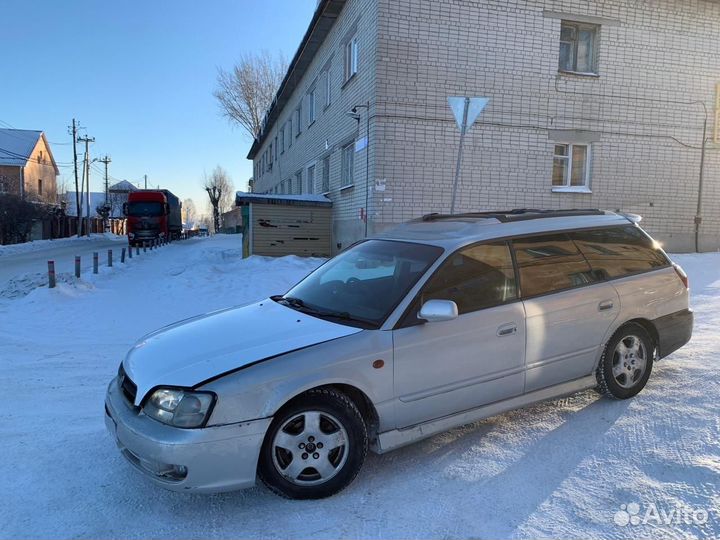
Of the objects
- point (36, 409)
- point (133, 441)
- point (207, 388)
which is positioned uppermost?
point (207, 388)

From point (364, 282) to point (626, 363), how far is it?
2.32 metres

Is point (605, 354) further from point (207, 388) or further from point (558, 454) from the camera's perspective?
point (207, 388)

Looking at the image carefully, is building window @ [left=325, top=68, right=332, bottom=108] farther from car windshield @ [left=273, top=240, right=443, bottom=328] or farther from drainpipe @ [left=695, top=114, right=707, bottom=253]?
car windshield @ [left=273, top=240, right=443, bottom=328]

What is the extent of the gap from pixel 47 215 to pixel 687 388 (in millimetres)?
40222

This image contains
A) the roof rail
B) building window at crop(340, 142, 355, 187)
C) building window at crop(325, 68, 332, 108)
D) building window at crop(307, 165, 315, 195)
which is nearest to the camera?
the roof rail

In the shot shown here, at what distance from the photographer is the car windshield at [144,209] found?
99.7 ft

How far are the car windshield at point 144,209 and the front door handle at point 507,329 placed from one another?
3056cm

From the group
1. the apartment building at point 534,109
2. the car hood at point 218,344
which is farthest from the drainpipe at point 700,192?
the car hood at point 218,344

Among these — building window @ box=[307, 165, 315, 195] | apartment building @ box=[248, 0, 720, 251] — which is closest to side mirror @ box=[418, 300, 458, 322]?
apartment building @ box=[248, 0, 720, 251]

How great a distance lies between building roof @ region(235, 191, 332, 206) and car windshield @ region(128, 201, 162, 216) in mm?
17813

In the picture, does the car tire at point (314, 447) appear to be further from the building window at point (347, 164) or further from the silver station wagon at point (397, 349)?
the building window at point (347, 164)

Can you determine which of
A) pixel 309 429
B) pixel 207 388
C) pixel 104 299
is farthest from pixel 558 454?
pixel 104 299

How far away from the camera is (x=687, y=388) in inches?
177

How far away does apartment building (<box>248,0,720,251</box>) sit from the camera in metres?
12.3
